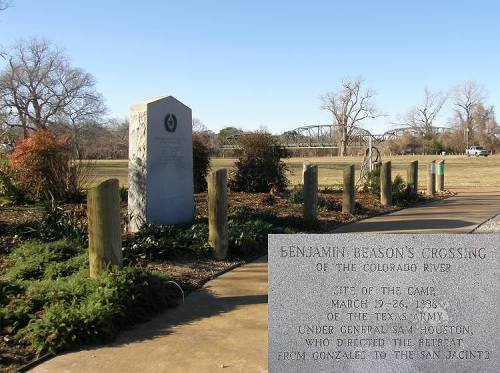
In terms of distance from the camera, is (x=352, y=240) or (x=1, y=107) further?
(x=1, y=107)

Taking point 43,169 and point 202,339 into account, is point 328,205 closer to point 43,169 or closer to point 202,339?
point 43,169

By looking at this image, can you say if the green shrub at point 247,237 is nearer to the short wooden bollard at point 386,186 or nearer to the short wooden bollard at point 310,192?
the short wooden bollard at point 310,192

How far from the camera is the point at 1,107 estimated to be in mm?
69750

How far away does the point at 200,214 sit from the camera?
444 inches

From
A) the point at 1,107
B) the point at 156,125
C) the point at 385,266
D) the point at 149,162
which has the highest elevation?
the point at 1,107

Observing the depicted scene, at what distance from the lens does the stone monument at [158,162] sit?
8859mm

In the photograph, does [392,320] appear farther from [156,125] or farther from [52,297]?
[156,125]

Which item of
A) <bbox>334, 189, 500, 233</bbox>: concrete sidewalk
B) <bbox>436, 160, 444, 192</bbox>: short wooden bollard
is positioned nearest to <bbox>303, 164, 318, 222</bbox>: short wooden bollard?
<bbox>334, 189, 500, 233</bbox>: concrete sidewalk

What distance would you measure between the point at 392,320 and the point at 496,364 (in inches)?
27.8

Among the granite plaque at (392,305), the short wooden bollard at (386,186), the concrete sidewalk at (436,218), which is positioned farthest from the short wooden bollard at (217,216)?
the short wooden bollard at (386,186)

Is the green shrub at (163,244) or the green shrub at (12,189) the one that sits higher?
the green shrub at (12,189)

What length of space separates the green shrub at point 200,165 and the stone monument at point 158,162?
255 inches

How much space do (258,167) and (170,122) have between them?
7.08 m

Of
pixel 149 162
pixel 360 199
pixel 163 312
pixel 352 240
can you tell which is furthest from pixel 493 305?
pixel 360 199
